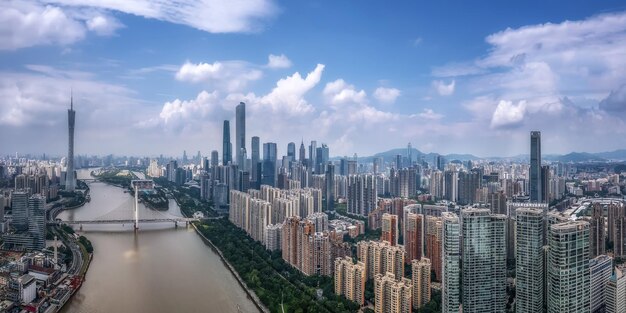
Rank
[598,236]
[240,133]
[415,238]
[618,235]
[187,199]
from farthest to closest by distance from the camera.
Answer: [240,133] < [187,199] < [618,235] < [415,238] < [598,236]

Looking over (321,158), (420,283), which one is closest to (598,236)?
(420,283)

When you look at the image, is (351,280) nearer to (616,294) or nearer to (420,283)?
(420,283)

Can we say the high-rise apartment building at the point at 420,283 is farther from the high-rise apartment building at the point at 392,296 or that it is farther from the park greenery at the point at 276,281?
the park greenery at the point at 276,281

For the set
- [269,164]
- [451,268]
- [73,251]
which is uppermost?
[269,164]

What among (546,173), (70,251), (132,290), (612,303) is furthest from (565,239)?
(546,173)

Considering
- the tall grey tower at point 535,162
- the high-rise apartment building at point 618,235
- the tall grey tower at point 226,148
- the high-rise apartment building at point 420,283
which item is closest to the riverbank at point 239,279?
the high-rise apartment building at point 420,283

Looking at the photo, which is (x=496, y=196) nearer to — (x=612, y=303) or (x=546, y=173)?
(x=546, y=173)
